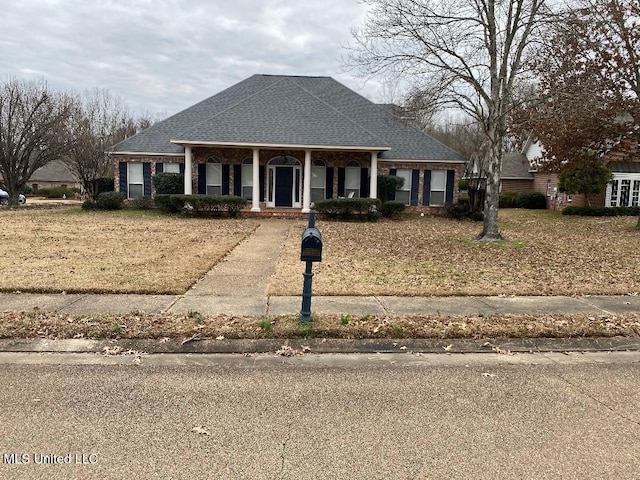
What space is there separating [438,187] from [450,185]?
64 cm

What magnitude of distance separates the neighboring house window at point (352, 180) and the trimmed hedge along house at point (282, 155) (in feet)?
0.17

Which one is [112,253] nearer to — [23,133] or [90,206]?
[90,206]

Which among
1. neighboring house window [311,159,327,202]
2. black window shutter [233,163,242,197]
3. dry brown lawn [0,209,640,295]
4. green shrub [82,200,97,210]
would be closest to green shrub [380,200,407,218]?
neighboring house window [311,159,327,202]

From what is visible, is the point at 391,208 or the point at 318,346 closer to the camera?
the point at 318,346

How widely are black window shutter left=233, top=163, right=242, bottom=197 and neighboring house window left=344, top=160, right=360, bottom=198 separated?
209 inches

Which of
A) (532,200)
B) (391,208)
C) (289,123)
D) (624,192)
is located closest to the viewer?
(391,208)

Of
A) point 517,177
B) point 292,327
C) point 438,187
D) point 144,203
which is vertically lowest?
point 292,327

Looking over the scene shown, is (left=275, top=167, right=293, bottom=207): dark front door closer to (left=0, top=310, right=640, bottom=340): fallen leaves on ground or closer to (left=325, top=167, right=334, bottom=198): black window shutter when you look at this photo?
(left=325, top=167, right=334, bottom=198): black window shutter

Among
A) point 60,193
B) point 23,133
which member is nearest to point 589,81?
point 23,133

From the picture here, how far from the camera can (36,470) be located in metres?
2.90

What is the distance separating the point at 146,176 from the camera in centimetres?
2411

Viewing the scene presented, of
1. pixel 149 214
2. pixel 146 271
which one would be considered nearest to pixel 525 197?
pixel 149 214

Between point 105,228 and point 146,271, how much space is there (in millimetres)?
8601

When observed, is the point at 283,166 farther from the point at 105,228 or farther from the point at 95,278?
the point at 95,278
